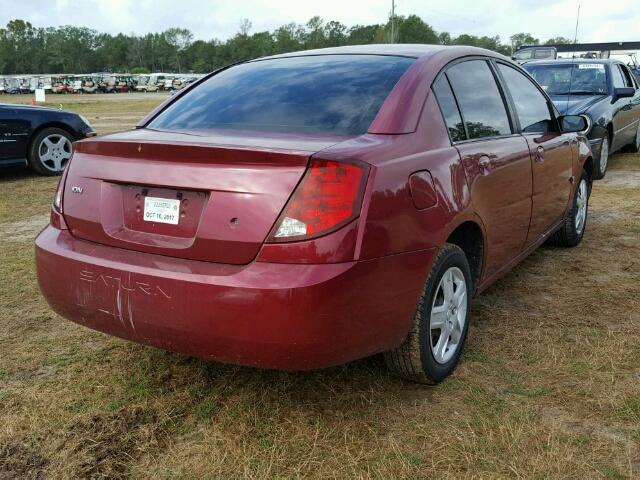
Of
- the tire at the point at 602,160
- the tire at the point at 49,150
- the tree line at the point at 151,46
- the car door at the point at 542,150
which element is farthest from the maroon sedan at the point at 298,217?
the tree line at the point at 151,46

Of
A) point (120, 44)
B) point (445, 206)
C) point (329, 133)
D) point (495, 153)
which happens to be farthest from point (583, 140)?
point (120, 44)

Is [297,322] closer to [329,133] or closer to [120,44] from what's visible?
[329,133]

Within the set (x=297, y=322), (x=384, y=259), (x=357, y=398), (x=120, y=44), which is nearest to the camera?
(x=297, y=322)

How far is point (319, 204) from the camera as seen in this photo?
2219 millimetres

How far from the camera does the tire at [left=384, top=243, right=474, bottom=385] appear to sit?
106 inches

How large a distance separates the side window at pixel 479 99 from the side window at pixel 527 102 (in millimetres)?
269

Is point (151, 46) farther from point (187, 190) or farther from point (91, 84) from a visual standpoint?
point (187, 190)

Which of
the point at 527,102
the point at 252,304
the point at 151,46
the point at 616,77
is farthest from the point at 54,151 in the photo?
the point at 151,46

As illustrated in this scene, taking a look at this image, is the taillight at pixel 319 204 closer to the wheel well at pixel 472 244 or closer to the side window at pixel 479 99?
the wheel well at pixel 472 244

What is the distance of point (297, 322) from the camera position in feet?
7.20

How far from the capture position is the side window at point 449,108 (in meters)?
2.95

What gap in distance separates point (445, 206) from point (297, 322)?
89 cm

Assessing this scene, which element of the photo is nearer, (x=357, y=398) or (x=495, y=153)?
(x=357, y=398)

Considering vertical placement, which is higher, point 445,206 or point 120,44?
point 120,44
